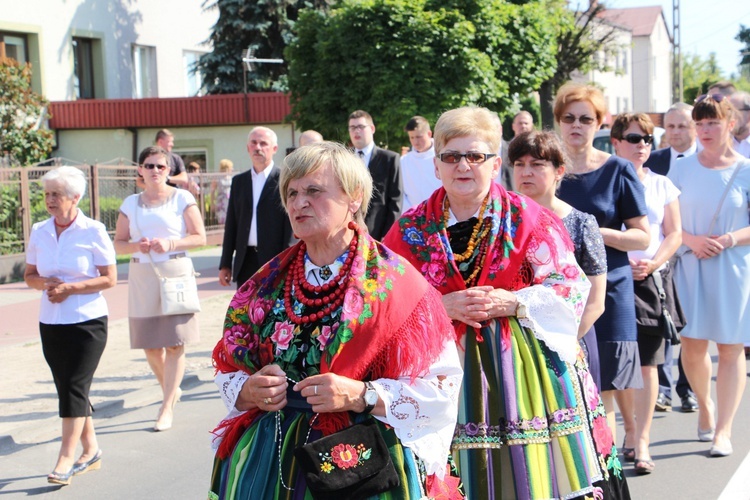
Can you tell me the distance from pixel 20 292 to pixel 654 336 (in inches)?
459

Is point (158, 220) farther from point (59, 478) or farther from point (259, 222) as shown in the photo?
point (59, 478)

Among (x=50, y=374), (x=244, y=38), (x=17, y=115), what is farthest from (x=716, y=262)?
(x=244, y=38)

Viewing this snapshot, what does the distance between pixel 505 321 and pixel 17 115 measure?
19.5 m

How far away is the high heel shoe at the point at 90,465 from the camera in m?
6.12

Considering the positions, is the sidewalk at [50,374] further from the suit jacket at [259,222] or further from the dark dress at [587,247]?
the dark dress at [587,247]

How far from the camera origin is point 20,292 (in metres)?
15.0

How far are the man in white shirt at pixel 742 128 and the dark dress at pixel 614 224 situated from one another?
401cm

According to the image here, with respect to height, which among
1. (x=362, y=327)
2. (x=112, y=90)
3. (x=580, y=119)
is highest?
(x=112, y=90)

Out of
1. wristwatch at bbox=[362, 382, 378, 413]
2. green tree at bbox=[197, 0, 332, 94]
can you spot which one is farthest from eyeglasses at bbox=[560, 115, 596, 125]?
green tree at bbox=[197, 0, 332, 94]

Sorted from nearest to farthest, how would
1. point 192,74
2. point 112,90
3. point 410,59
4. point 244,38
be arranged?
point 410,59 → point 112,90 → point 244,38 → point 192,74

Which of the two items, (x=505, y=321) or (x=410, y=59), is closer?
(x=505, y=321)

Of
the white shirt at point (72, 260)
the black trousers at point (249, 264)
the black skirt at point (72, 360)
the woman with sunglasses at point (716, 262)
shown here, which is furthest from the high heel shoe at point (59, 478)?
the woman with sunglasses at point (716, 262)

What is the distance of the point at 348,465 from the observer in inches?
112

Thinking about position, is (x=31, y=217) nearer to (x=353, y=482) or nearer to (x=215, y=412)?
(x=215, y=412)
